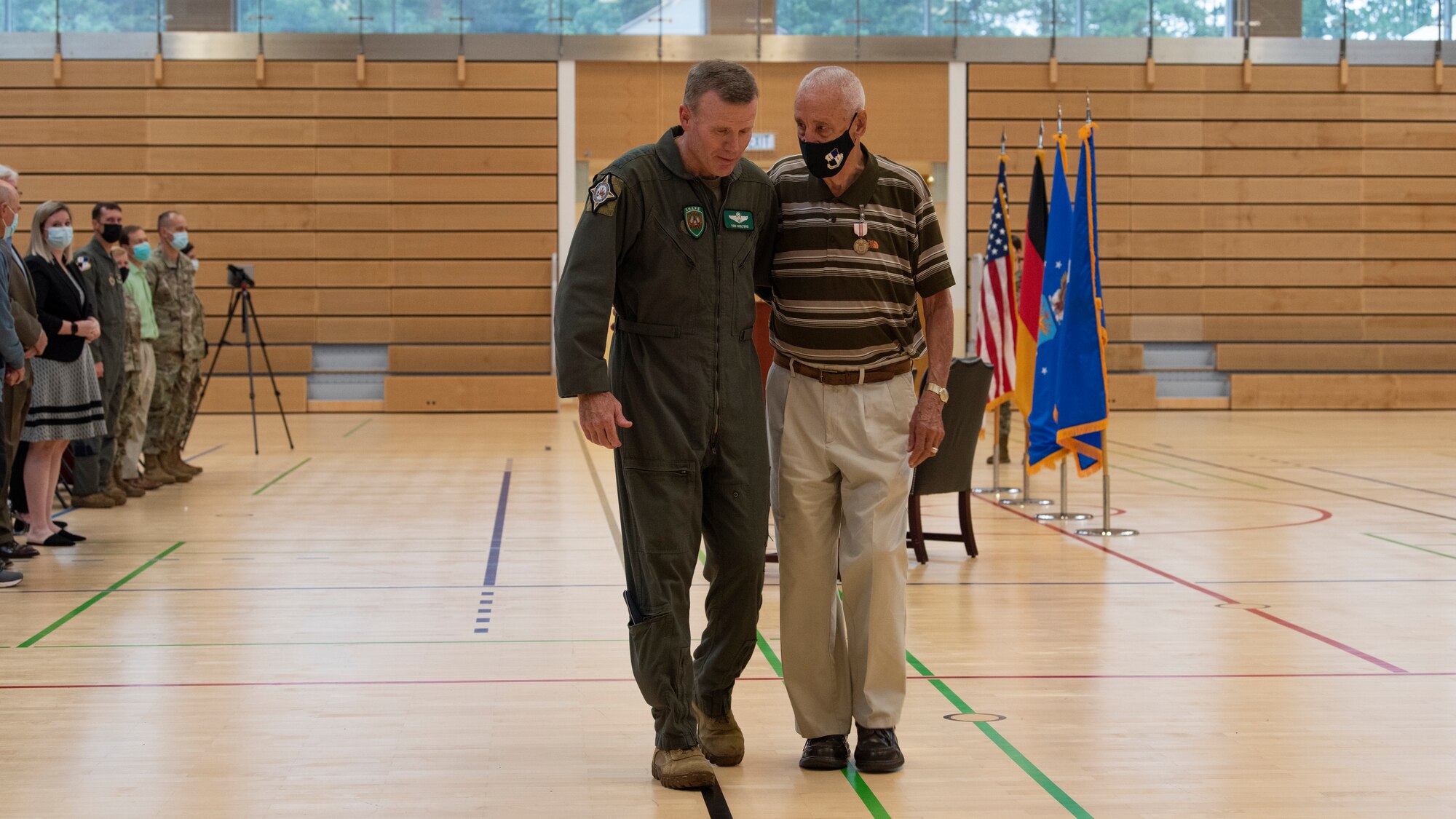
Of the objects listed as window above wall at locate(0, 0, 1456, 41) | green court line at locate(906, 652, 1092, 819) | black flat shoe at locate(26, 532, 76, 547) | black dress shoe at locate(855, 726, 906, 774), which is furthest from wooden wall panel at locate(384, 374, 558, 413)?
black dress shoe at locate(855, 726, 906, 774)

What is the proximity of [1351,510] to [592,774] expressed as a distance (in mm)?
5592

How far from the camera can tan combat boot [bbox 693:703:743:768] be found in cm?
298

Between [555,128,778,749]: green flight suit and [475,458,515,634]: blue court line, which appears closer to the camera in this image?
[555,128,778,749]: green flight suit

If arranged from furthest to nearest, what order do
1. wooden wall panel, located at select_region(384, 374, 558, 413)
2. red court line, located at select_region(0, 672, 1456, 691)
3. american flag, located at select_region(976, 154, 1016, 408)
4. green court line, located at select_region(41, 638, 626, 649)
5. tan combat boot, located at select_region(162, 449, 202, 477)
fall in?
wooden wall panel, located at select_region(384, 374, 558, 413), tan combat boot, located at select_region(162, 449, 202, 477), american flag, located at select_region(976, 154, 1016, 408), green court line, located at select_region(41, 638, 626, 649), red court line, located at select_region(0, 672, 1456, 691)

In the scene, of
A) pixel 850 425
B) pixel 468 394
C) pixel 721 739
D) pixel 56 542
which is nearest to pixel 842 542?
pixel 850 425

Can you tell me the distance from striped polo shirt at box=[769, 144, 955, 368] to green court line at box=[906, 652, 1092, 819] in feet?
3.02

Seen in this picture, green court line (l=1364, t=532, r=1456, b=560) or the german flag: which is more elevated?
the german flag

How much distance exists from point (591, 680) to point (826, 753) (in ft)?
3.33

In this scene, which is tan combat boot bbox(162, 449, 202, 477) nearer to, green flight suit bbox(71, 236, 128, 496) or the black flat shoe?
green flight suit bbox(71, 236, 128, 496)

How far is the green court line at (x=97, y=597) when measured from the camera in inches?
165

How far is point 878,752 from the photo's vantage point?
2932mm

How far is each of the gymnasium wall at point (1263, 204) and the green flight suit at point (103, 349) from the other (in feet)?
35.5

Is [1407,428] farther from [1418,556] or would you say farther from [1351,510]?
[1418,556]

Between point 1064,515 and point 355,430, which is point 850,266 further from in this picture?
point 355,430
